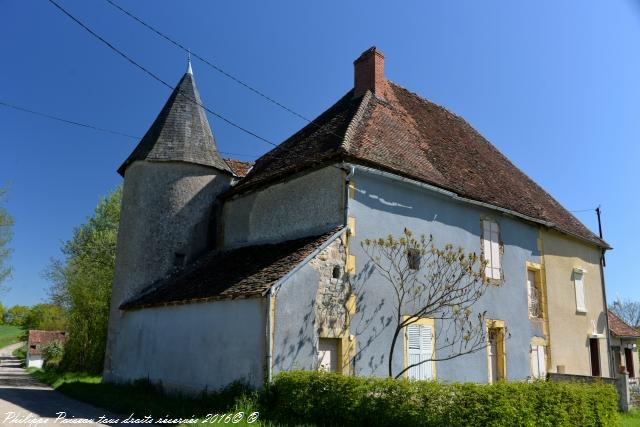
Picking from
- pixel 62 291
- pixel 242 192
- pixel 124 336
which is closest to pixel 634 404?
pixel 242 192

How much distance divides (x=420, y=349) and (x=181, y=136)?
399 inches

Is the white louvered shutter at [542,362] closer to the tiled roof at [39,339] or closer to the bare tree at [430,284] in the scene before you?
the bare tree at [430,284]

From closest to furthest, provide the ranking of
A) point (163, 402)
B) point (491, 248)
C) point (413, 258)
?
point (163, 402) → point (413, 258) → point (491, 248)

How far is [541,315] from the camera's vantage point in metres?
16.3

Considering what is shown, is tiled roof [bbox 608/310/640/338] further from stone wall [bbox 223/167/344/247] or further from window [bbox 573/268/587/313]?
stone wall [bbox 223/167/344/247]

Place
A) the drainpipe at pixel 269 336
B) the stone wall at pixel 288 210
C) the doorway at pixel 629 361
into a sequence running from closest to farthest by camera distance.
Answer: the drainpipe at pixel 269 336, the stone wall at pixel 288 210, the doorway at pixel 629 361

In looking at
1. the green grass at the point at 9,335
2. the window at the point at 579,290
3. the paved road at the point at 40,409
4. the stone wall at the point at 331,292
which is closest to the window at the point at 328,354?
the stone wall at the point at 331,292

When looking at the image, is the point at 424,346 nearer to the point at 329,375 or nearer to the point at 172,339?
the point at 329,375

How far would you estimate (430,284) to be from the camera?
13.2 meters

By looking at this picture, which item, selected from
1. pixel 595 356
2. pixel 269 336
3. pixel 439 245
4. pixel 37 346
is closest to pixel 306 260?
pixel 269 336

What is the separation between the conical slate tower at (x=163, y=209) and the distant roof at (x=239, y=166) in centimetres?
77

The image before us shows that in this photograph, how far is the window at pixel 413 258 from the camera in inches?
512

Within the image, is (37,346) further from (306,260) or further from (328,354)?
(306,260)

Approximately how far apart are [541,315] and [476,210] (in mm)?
4131
